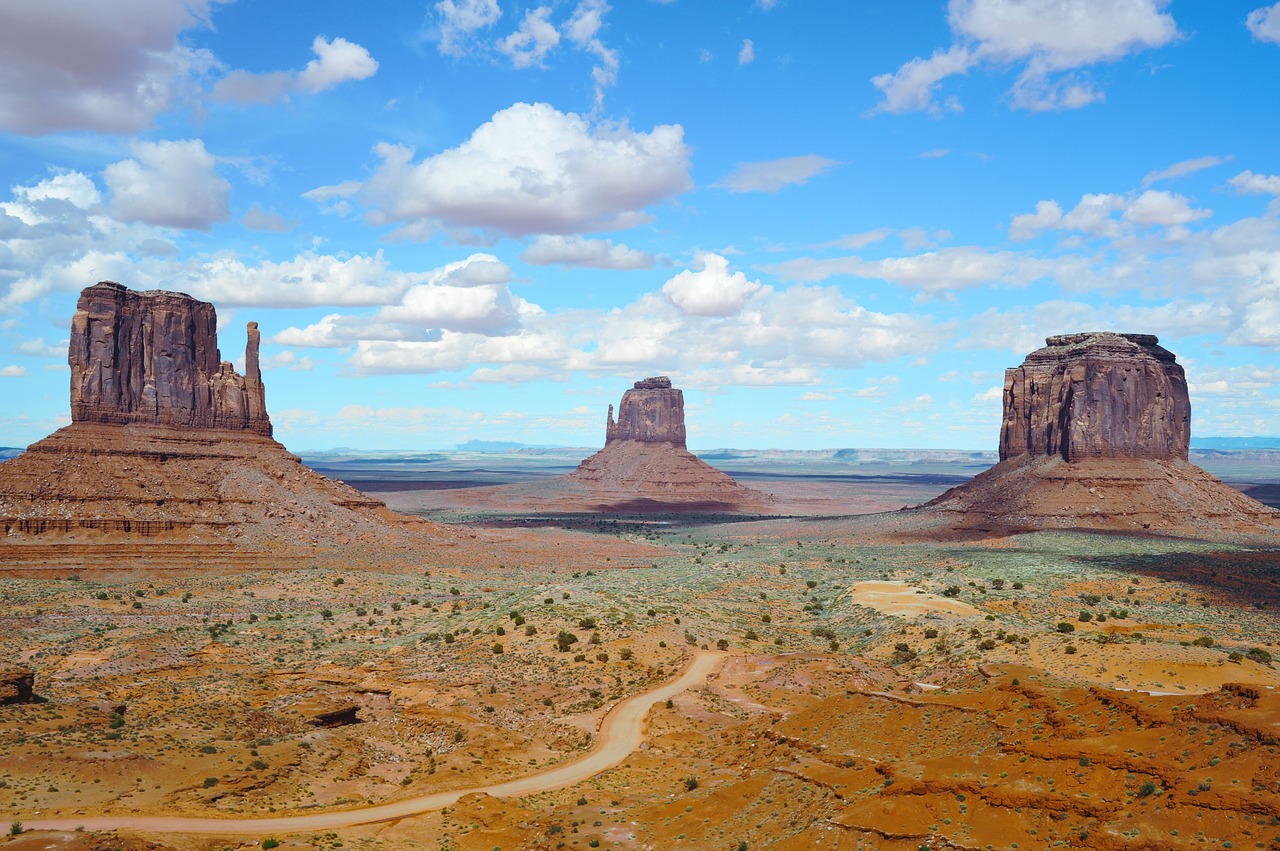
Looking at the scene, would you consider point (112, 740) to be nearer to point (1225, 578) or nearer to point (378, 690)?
point (378, 690)

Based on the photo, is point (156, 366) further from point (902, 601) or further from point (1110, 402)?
point (1110, 402)

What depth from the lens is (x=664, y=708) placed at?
39406mm

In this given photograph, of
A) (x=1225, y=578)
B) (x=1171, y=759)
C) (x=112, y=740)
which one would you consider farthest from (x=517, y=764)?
(x=1225, y=578)

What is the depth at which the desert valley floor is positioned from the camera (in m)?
24.4

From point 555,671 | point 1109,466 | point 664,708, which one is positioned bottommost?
point 664,708

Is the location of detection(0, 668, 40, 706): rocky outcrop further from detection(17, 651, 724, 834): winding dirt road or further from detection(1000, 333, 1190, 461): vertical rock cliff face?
detection(1000, 333, 1190, 461): vertical rock cliff face

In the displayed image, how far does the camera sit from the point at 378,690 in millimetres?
41969

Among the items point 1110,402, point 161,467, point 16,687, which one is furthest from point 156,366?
point 1110,402

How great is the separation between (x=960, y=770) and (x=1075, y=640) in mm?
21505

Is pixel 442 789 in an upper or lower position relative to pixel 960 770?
lower

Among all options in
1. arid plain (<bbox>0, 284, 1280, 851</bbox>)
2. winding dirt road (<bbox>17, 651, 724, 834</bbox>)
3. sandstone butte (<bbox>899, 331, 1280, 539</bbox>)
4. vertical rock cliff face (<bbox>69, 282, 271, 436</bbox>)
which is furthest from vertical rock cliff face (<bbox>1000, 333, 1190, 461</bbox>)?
vertical rock cliff face (<bbox>69, 282, 271, 436</bbox>)

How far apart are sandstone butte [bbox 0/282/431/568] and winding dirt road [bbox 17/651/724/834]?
51596mm

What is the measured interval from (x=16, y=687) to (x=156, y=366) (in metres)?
59.0

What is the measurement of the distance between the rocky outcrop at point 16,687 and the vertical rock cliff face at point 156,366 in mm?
56281
